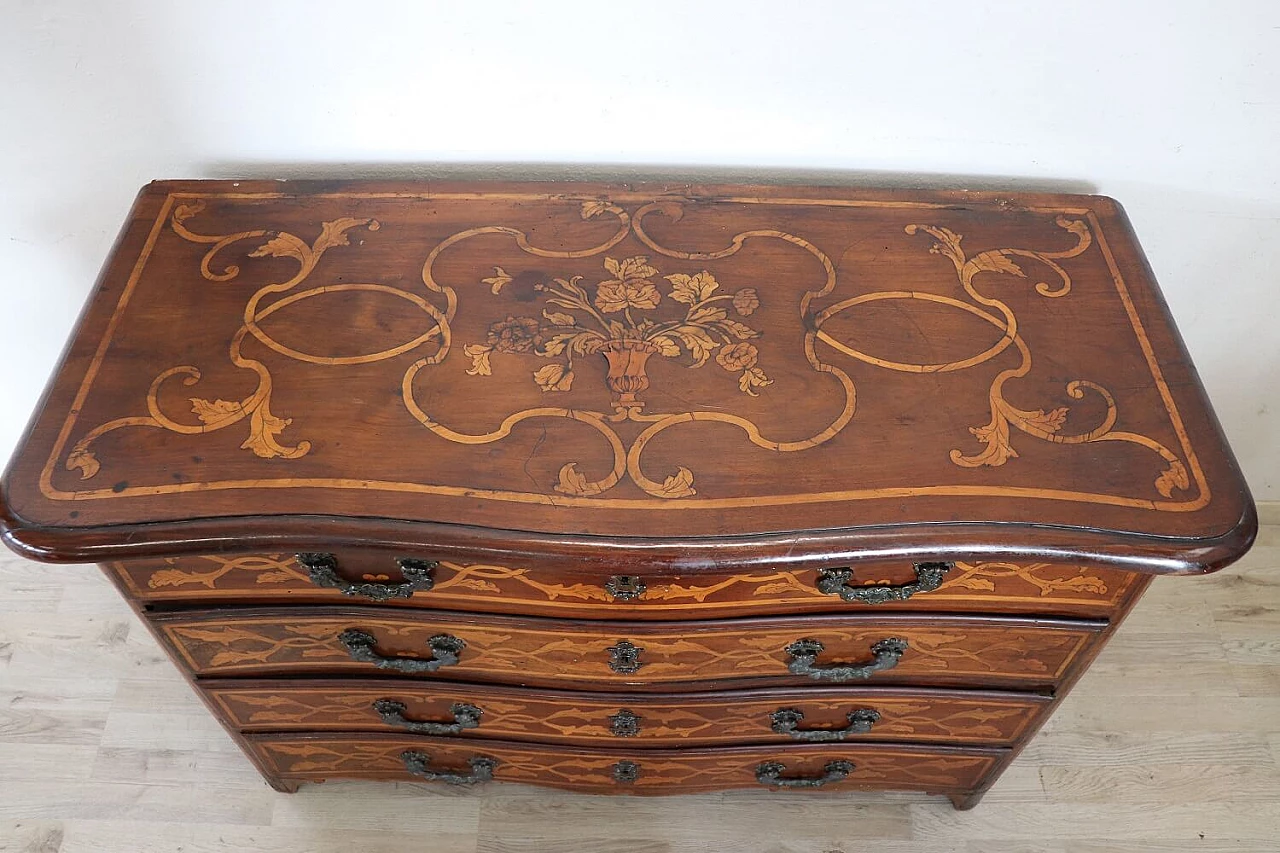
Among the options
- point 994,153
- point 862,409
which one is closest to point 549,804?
point 862,409

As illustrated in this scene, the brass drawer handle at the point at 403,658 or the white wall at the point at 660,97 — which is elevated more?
the white wall at the point at 660,97

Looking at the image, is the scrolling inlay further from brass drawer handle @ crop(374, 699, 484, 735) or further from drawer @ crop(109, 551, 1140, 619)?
brass drawer handle @ crop(374, 699, 484, 735)

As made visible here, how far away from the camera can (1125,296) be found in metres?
1.15

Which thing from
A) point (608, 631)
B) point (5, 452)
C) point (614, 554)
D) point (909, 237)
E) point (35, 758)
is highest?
point (909, 237)

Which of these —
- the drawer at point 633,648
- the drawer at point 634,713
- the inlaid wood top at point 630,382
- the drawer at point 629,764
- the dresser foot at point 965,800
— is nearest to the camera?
the inlaid wood top at point 630,382

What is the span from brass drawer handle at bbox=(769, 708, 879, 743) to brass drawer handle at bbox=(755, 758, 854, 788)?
0.10 metres

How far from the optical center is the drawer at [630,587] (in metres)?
1.04

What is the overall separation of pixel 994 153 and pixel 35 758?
1.79 metres

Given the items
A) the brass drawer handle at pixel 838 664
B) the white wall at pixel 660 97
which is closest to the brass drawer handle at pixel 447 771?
the brass drawer handle at pixel 838 664

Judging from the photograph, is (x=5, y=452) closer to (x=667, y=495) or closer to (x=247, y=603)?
(x=247, y=603)

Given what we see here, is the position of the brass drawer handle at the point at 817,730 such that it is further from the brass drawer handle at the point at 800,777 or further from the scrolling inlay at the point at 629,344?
the scrolling inlay at the point at 629,344

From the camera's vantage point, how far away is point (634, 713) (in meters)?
1.29

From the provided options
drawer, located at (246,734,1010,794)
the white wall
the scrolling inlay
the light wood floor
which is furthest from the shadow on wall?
drawer, located at (246,734,1010,794)

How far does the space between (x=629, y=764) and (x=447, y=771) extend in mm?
287
